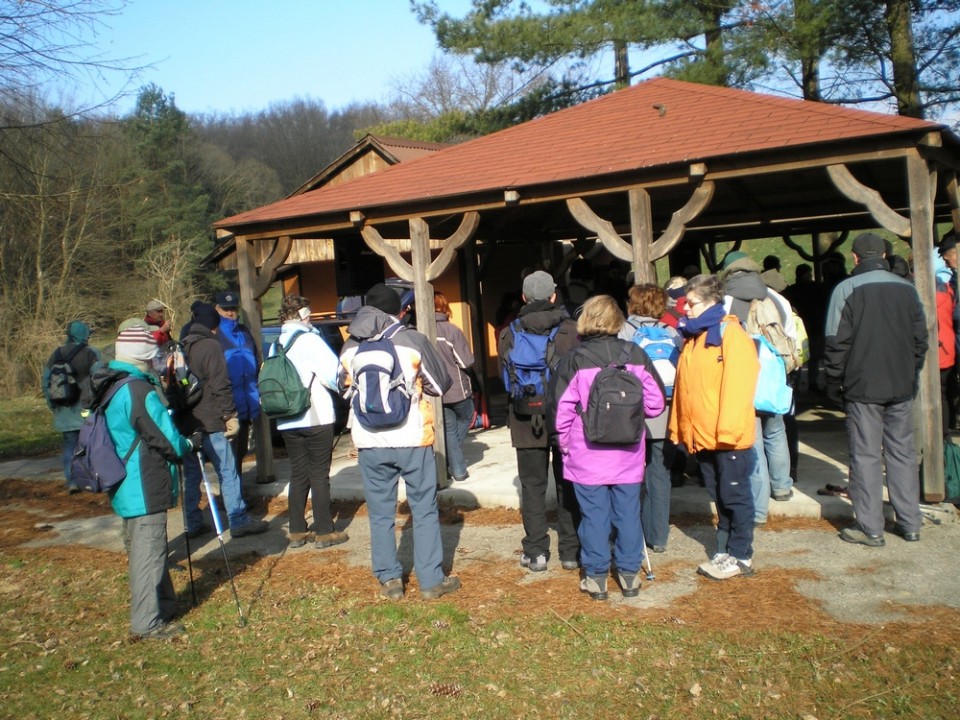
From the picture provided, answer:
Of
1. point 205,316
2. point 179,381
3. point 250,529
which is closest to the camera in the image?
point 179,381

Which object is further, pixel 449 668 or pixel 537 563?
pixel 537 563

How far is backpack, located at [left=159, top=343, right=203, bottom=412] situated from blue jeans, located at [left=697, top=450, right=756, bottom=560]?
3.91 metres

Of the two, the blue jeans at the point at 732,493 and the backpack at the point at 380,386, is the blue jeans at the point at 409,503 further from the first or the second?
the blue jeans at the point at 732,493

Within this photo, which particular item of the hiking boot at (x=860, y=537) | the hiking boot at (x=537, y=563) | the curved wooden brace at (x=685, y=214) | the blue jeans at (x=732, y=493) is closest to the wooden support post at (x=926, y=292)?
the hiking boot at (x=860, y=537)

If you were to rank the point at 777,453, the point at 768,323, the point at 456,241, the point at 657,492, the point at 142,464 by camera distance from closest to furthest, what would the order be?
1. the point at 142,464
2. the point at 657,492
3. the point at 768,323
4. the point at 777,453
5. the point at 456,241

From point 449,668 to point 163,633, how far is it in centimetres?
187

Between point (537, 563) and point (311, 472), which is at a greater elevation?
point (311, 472)

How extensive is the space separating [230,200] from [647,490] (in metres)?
41.1

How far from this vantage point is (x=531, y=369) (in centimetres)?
578

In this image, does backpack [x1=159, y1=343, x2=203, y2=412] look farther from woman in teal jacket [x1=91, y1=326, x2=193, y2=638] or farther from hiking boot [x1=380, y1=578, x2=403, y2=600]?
hiking boot [x1=380, y1=578, x2=403, y2=600]

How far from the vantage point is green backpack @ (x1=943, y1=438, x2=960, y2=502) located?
6.45 m

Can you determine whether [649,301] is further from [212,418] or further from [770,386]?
[212,418]

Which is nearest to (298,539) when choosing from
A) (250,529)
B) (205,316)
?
(250,529)

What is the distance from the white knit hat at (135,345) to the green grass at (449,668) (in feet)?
5.52
